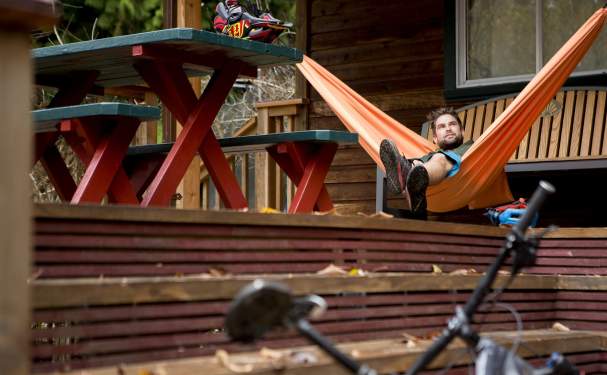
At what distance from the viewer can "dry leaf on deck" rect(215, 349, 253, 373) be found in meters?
2.59

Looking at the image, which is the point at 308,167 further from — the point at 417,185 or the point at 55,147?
the point at 55,147

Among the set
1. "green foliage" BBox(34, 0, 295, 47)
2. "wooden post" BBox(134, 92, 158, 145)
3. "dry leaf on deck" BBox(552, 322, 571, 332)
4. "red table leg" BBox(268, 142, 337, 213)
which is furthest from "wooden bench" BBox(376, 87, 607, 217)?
"green foliage" BBox(34, 0, 295, 47)

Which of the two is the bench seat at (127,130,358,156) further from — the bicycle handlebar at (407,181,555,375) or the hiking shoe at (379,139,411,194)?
the bicycle handlebar at (407,181,555,375)

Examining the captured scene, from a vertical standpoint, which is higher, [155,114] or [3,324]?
[155,114]

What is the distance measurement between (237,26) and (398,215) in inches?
51.5

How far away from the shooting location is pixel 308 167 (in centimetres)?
480

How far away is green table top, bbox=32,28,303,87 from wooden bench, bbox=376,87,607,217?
1.42 m

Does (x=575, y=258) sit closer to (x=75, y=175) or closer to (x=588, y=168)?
(x=588, y=168)

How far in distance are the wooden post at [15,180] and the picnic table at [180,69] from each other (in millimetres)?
2234

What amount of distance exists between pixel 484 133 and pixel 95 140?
1.82m

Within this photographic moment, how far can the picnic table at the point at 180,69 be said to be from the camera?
4.14 metres

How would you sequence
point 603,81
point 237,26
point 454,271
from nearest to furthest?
point 454,271 < point 237,26 < point 603,81

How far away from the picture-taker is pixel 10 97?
1733 millimetres

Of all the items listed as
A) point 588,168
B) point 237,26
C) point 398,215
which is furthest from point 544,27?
point 237,26
